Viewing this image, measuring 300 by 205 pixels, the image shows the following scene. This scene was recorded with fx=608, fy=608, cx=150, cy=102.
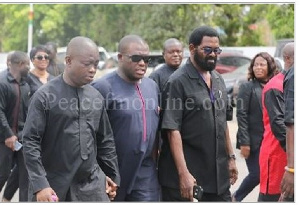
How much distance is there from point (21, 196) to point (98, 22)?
1204 inches

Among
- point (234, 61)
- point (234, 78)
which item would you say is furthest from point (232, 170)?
point (234, 61)

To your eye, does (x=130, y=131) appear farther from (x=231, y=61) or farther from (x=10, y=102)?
(x=231, y=61)

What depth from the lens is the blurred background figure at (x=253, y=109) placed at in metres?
6.98

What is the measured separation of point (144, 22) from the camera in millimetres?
32094

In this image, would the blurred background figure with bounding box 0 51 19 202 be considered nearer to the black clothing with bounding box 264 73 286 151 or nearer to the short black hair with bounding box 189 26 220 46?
the short black hair with bounding box 189 26 220 46

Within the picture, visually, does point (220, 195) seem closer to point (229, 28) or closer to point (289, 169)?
point (289, 169)

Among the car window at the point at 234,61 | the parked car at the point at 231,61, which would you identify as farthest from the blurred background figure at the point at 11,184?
the car window at the point at 234,61

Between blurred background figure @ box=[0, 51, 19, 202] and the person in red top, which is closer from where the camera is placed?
the person in red top

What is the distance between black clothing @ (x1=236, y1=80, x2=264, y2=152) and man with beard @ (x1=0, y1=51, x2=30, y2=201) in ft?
8.35

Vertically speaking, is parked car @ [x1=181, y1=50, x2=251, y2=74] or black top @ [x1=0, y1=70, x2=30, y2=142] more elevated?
parked car @ [x1=181, y1=50, x2=251, y2=74]

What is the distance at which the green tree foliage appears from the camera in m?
30.0

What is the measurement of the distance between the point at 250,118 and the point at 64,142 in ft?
10.9

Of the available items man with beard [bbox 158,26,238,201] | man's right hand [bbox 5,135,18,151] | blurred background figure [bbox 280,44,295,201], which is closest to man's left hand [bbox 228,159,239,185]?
man with beard [bbox 158,26,238,201]

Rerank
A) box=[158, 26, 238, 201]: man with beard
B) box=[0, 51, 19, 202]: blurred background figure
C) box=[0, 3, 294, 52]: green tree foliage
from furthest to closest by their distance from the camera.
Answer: box=[0, 3, 294, 52]: green tree foliage
box=[0, 51, 19, 202]: blurred background figure
box=[158, 26, 238, 201]: man with beard
